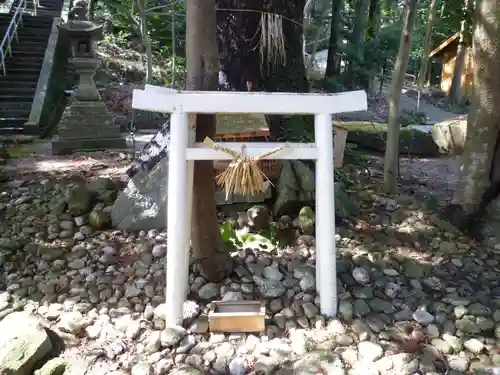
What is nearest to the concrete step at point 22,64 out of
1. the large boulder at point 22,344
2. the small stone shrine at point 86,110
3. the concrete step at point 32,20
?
the concrete step at point 32,20

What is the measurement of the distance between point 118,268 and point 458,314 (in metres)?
2.33

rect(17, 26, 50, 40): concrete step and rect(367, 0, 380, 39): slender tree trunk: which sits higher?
rect(367, 0, 380, 39): slender tree trunk

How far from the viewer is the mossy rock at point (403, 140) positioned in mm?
8383

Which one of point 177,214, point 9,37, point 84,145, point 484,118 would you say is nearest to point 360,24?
point 9,37

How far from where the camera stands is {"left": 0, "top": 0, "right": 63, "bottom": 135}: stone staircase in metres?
10.0

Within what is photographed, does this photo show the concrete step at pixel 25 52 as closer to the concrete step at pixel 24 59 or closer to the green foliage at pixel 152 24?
the concrete step at pixel 24 59

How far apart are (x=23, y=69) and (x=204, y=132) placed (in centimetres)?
1021

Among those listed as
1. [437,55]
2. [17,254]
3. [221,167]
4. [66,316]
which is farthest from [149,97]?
[437,55]

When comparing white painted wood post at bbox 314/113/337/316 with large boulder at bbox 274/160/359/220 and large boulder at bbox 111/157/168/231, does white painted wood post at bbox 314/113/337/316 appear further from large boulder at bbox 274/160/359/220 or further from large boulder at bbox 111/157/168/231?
large boulder at bbox 111/157/168/231

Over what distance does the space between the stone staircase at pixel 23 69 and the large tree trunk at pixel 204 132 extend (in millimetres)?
7502

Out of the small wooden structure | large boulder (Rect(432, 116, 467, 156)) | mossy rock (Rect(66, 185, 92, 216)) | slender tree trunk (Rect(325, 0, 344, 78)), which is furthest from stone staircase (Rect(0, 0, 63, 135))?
the small wooden structure

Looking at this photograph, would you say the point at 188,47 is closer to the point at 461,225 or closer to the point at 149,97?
the point at 149,97

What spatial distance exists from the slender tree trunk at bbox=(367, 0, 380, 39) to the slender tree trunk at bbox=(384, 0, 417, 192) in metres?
14.7

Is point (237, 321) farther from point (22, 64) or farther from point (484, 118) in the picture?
point (22, 64)
